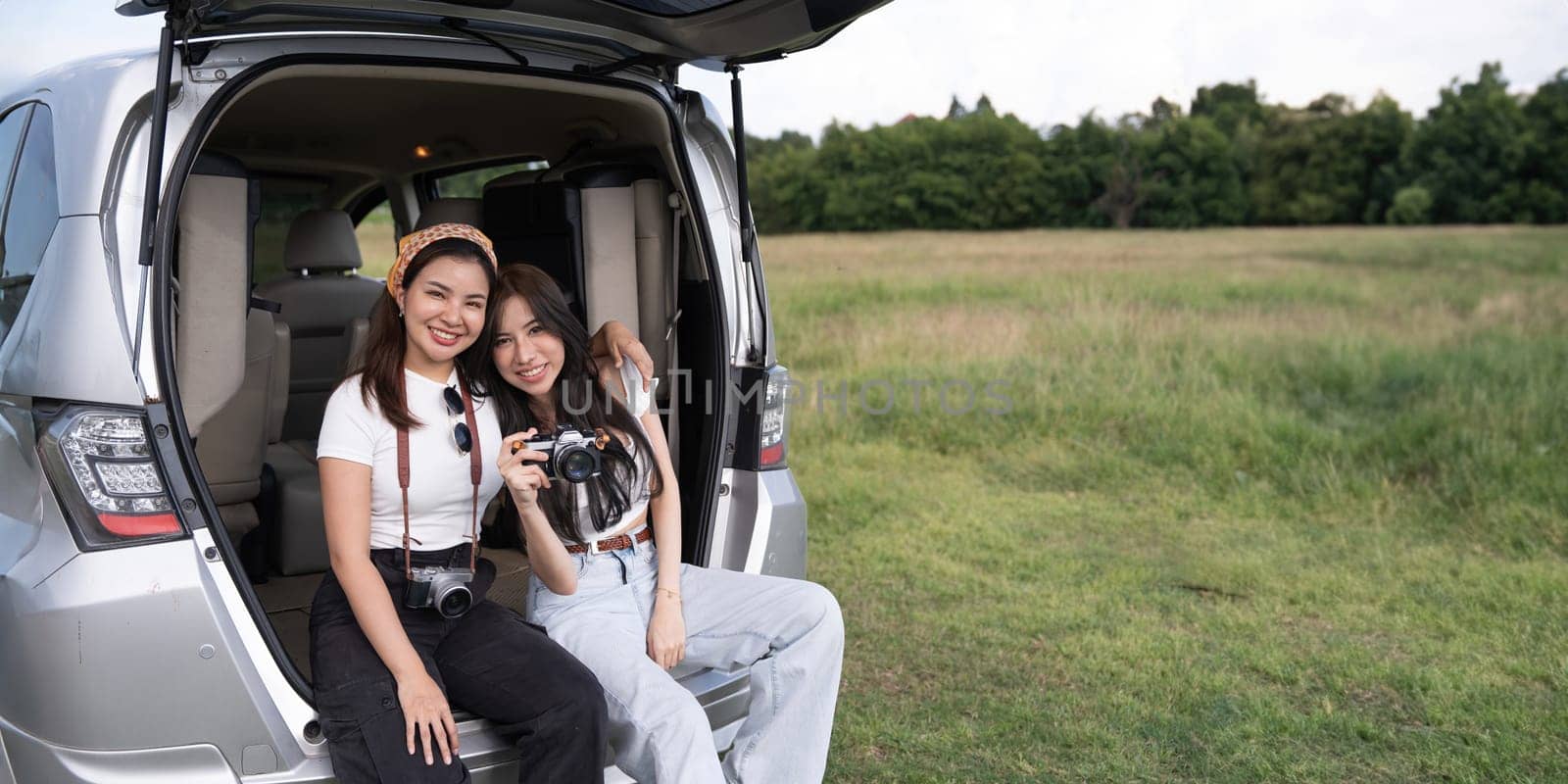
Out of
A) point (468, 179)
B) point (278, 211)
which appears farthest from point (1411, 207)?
point (278, 211)

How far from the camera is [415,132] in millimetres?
4480

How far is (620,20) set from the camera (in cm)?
274

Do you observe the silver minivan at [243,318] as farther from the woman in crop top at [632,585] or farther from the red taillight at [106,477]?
the woman in crop top at [632,585]

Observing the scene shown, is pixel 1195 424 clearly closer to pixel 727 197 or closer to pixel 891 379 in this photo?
pixel 891 379

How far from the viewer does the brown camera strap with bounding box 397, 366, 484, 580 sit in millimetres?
2369

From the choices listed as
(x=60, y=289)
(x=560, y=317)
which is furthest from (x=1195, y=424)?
(x=60, y=289)

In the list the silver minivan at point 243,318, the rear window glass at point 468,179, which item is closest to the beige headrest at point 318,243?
the rear window glass at point 468,179

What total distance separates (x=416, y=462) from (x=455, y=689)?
17.8 inches

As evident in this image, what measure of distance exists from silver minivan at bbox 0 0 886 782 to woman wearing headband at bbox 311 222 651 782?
90mm

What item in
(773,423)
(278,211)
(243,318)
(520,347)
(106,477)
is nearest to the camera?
(106,477)

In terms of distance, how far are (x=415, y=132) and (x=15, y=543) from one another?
264 centimetres

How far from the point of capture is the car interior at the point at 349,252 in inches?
110

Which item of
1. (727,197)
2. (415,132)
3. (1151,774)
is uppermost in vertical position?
(415,132)

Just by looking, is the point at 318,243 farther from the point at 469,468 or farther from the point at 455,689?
the point at 455,689
